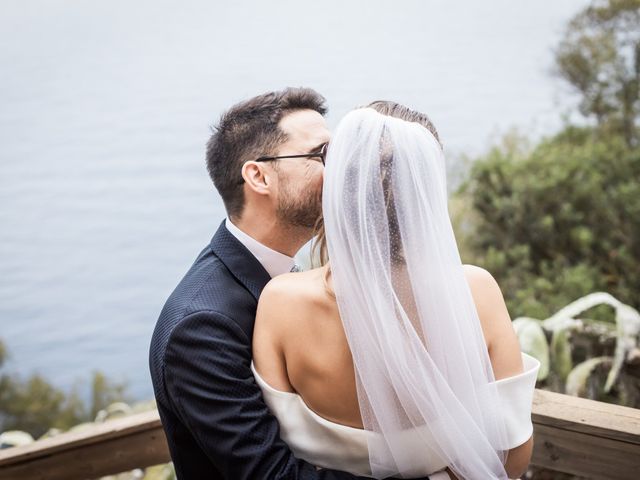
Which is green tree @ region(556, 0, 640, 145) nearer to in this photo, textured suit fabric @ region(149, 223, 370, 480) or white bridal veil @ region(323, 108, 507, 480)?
white bridal veil @ region(323, 108, 507, 480)

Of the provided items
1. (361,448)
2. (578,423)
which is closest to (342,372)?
(361,448)

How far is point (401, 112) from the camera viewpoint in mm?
1432

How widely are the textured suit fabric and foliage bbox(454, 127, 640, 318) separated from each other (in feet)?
13.8

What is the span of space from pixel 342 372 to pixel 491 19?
11.0 meters

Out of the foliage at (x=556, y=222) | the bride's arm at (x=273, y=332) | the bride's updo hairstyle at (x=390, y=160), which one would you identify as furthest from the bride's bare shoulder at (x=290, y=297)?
the foliage at (x=556, y=222)

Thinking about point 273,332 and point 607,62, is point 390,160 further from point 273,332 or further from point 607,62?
point 607,62

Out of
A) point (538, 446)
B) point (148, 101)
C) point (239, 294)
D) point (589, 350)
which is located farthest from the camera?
point (148, 101)

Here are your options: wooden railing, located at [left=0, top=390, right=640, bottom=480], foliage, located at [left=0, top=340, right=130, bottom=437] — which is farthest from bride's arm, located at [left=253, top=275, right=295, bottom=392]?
foliage, located at [left=0, top=340, right=130, bottom=437]

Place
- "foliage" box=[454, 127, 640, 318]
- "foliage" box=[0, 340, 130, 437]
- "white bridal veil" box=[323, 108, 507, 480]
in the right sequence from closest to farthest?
"white bridal veil" box=[323, 108, 507, 480] < "foliage" box=[454, 127, 640, 318] < "foliage" box=[0, 340, 130, 437]

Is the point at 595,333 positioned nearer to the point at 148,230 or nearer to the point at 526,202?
the point at 526,202

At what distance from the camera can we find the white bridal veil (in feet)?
4.43

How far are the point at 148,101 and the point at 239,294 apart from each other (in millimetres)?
11010

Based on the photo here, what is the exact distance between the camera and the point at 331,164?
1.38 m

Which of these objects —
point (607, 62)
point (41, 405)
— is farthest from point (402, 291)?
point (41, 405)
